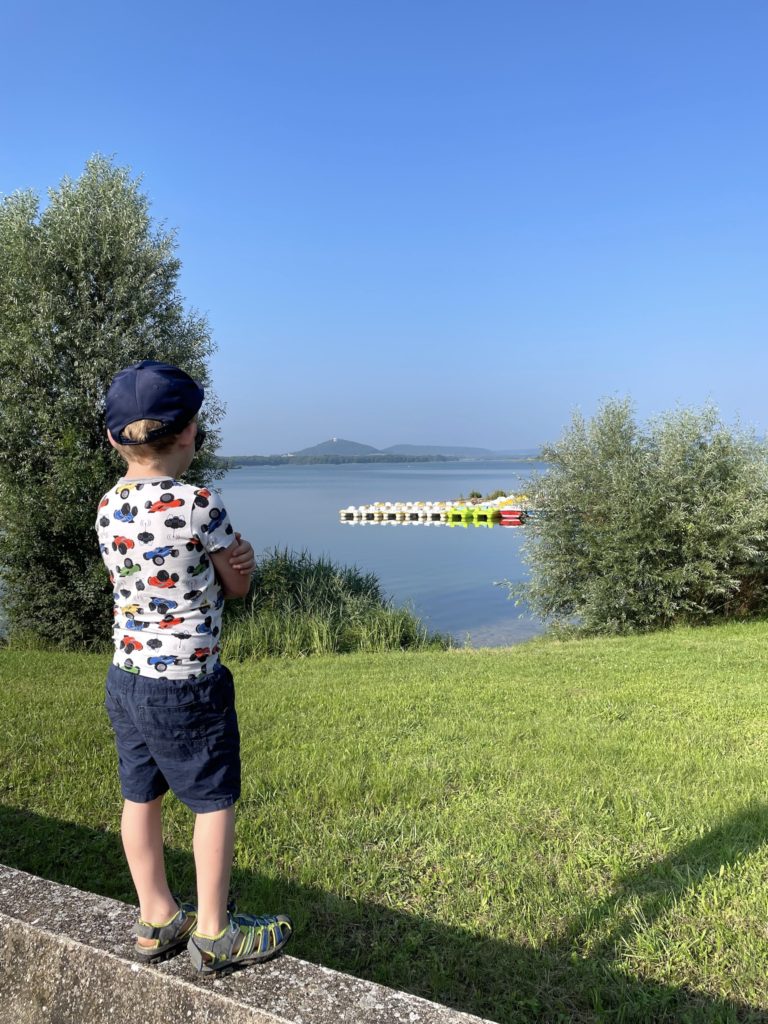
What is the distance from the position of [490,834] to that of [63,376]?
9766 mm

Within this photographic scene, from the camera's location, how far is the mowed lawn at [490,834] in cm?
309

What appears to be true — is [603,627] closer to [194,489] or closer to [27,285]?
[27,285]

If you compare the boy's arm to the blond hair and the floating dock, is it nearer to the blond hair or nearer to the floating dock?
the blond hair

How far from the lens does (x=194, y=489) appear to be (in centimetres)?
256

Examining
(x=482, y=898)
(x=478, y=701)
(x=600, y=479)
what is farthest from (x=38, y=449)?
(x=482, y=898)

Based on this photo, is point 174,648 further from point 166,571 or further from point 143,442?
point 143,442

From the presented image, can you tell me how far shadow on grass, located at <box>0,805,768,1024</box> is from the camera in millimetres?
2891

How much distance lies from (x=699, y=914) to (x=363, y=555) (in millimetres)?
24812

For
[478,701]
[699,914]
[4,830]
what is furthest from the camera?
[478,701]

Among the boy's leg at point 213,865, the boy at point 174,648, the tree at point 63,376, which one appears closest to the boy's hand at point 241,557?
the boy at point 174,648

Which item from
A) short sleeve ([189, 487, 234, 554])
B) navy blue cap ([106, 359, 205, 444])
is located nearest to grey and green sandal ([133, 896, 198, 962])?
short sleeve ([189, 487, 234, 554])

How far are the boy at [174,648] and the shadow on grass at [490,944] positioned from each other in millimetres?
785

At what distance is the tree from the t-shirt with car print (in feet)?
30.3

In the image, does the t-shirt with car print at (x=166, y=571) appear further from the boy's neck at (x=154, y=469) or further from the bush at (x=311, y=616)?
the bush at (x=311, y=616)
